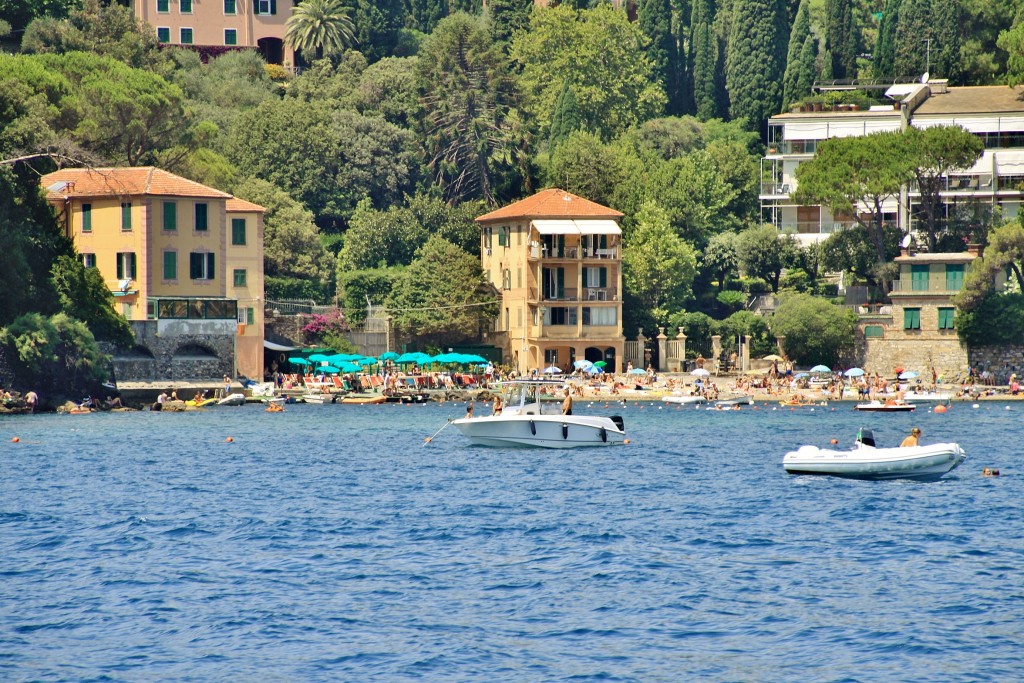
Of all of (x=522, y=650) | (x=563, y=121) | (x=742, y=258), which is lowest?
(x=522, y=650)

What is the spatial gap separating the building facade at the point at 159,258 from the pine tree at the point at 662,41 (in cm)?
6086

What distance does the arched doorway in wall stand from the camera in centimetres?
14275

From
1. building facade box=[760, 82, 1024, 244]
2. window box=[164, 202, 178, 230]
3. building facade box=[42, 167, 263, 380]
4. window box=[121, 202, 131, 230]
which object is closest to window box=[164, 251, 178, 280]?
building facade box=[42, 167, 263, 380]

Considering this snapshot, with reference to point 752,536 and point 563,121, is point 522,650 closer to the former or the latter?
point 752,536

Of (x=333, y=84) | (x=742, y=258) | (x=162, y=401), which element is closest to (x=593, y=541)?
(x=162, y=401)

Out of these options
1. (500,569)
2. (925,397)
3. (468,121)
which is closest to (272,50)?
(468,121)

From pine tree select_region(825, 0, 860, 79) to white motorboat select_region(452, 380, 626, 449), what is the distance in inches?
3256

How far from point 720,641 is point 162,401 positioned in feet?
195

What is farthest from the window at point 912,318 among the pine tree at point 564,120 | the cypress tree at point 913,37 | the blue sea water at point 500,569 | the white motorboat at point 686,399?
the blue sea water at point 500,569

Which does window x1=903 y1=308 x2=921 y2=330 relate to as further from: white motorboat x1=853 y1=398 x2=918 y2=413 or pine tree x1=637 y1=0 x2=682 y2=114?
pine tree x1=637 y1=0 x2=682 y2=114

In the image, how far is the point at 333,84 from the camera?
126000mm

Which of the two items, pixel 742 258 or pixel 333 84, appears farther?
pixel 333 84

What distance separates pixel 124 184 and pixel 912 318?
47.1 meters

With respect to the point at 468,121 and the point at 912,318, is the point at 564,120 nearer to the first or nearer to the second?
the point at 468,121
